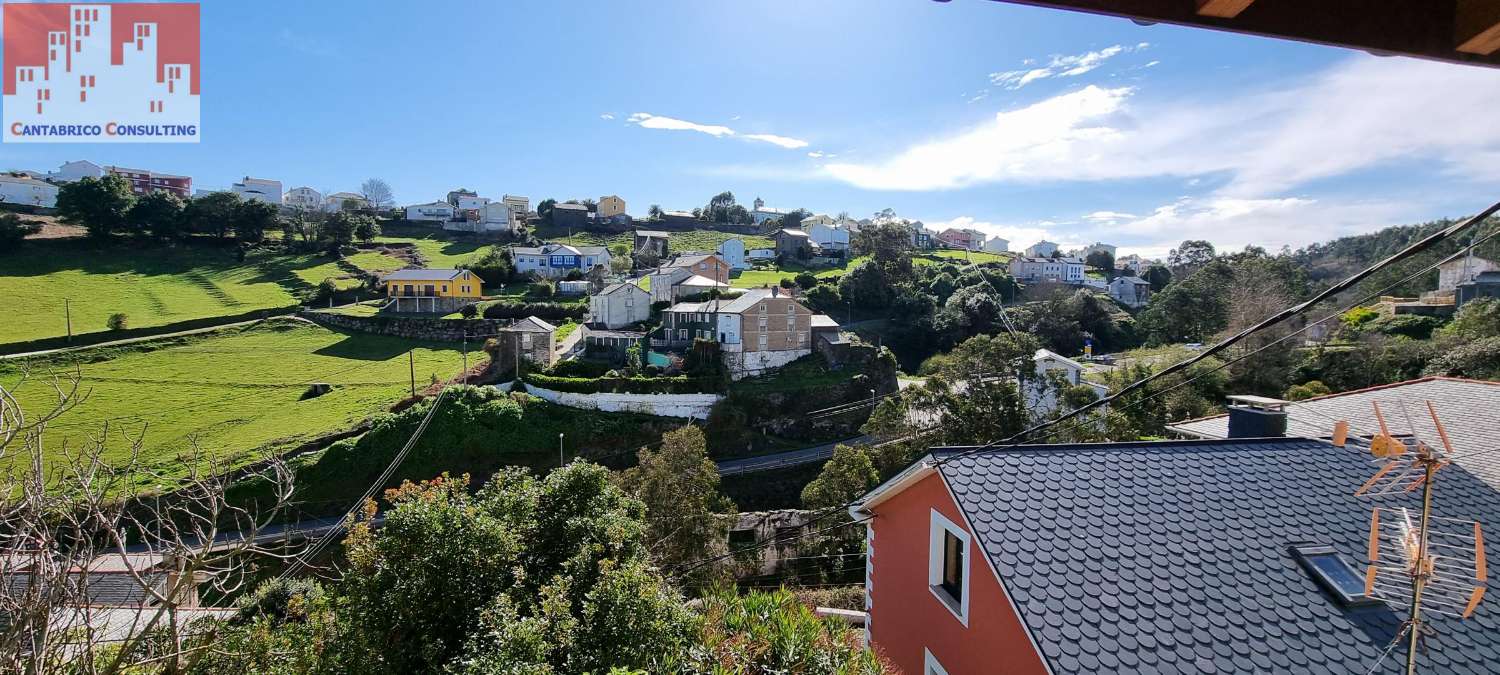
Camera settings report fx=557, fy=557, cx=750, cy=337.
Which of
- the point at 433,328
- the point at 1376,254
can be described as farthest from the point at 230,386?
the point at 1376,254

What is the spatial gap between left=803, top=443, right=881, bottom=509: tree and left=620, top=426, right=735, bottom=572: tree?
3096mm

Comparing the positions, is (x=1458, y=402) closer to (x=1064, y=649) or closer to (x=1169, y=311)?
(x=1064, y=649)

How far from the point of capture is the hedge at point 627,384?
87.6 feet

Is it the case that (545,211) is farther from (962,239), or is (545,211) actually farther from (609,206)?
(962,239)

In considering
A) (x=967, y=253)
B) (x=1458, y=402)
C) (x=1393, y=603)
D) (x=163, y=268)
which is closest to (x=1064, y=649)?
(x=1393, y=603)

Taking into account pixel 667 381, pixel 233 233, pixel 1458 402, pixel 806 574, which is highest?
pixel 233 233

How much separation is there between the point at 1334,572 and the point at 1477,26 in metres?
4.83

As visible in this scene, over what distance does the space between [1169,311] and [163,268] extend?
74519 mm

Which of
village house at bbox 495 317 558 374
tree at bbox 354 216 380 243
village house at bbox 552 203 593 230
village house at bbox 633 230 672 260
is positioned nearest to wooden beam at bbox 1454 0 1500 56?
village house at bbox 495 317 558 374

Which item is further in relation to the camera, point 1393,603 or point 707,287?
point 707,287

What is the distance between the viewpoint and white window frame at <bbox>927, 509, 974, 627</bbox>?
18.7ft

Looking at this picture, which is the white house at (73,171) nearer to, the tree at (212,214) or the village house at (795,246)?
the tree at (212,214)

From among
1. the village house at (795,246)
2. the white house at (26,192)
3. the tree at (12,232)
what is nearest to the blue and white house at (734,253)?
the village house at (795,246)

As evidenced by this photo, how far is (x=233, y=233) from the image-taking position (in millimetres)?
50344
